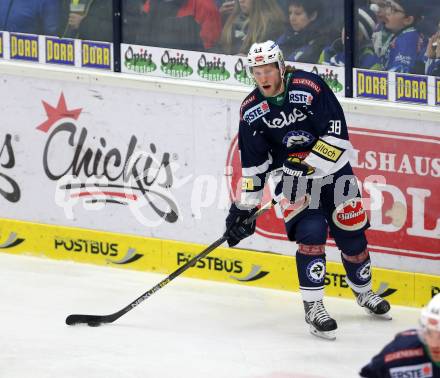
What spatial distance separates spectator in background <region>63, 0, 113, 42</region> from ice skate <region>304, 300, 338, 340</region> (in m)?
2.04

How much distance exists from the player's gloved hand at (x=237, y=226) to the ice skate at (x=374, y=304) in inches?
23.7

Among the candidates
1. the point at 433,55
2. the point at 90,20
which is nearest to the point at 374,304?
the point at 433,55

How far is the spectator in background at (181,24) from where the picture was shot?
6.93 meters

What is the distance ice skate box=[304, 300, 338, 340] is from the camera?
593 cm

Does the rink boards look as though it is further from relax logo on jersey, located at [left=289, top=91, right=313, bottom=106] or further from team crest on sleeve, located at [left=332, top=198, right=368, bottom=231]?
relax logo on jersey, located at [left=289, top=91, right=313, bottom=106]

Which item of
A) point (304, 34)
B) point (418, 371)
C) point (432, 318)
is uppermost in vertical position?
point (304, 34)

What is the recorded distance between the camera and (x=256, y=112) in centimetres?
597

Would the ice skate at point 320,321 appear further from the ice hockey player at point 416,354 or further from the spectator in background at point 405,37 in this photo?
the ice hockey player at point 416,354

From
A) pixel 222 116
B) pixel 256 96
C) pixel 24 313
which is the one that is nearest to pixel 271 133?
pixel 256 96

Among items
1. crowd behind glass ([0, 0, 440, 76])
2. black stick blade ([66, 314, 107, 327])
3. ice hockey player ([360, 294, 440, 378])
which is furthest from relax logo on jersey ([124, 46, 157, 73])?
ice hockey player ([360, 294, 440, 378])

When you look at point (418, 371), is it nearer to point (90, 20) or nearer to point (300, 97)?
point (300, 97)

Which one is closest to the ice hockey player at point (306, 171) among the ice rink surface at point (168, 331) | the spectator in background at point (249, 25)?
the ice rink surface at point (168, 331)

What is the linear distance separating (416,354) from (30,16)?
422 centimetres

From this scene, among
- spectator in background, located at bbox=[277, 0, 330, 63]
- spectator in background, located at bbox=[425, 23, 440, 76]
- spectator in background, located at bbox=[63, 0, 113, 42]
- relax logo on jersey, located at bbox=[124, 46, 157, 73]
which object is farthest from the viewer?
spectator in background, located at bbox=[63, 0, 113, 42]
